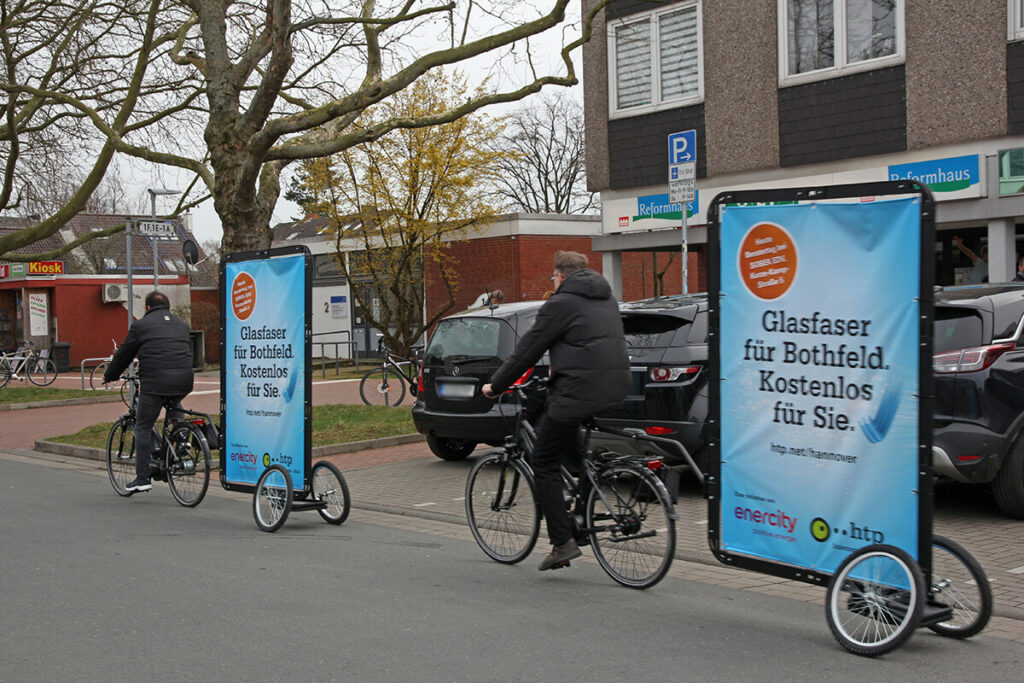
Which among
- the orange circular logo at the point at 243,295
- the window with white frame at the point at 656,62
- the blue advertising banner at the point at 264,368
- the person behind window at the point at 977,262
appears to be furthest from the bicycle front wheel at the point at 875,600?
the window with white frame at the point at 656,62

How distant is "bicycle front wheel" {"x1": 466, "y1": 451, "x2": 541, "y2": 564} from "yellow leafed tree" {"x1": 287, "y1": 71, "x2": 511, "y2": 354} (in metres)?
20.8

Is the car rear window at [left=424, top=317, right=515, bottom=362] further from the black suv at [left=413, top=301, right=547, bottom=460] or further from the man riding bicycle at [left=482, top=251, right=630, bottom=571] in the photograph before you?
the man riding bicycle at [left=482, top=251, right=630, bottom=571]

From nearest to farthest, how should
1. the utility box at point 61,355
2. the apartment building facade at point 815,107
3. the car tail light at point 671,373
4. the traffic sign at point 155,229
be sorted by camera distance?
the car tail light at point 671,373 → the traffic sign at point 155,229 → the apartment building facade at point 815,107 → the utility box at point 61,355

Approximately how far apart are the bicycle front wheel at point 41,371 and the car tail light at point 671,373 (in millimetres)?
23074

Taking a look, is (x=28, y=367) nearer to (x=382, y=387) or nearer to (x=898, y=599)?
(x=382, y=387)

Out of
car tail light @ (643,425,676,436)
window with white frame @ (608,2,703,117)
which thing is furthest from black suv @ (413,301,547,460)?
window with white frame @ (608,2,703,117)

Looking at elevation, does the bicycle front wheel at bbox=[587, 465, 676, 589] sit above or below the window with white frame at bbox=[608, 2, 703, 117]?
below

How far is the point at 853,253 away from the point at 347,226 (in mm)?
25107

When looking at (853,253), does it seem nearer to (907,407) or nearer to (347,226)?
(907,407)

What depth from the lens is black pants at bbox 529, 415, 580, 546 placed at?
20.5 ft

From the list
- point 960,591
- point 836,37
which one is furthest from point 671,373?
point 836,37

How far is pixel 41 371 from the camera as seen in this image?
28.7 m

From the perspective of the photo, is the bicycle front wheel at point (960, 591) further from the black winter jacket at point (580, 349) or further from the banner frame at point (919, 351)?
the black winter jacket at point (580, 349)

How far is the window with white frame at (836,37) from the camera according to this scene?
53.4 feet
